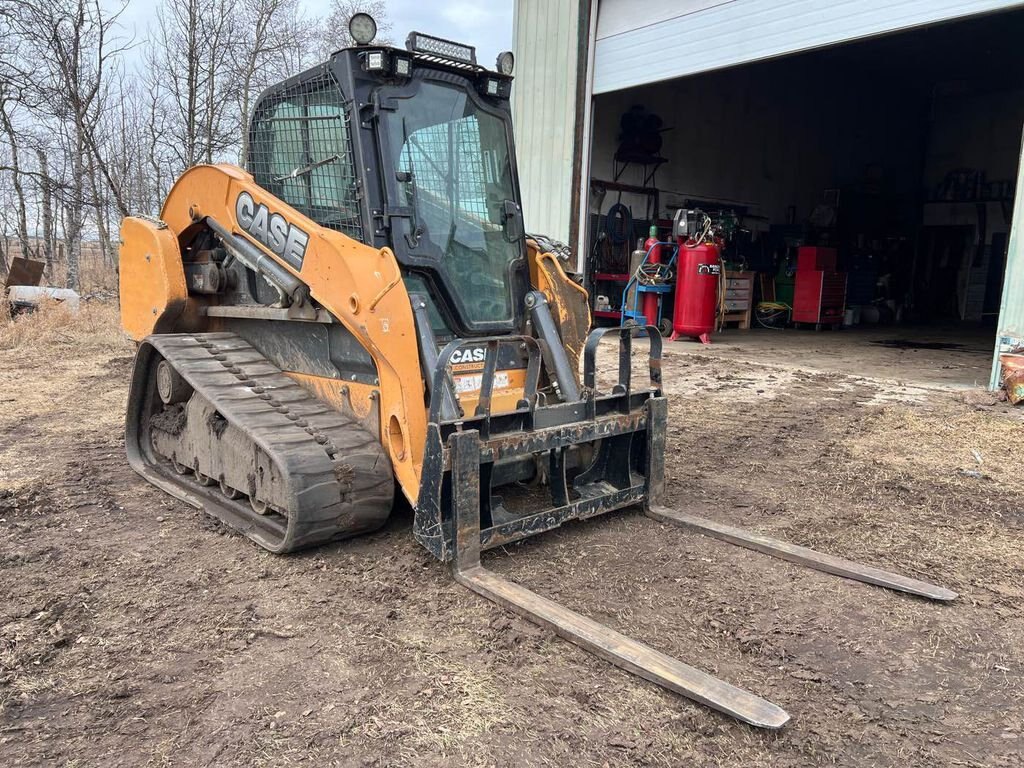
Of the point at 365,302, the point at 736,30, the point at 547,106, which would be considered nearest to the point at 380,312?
the point at 365,302

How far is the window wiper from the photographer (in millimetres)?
4070

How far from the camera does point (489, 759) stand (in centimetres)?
224

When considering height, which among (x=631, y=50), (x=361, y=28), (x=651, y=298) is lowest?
(x=651, y=298)

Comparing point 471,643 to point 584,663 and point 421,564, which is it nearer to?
point 584,663

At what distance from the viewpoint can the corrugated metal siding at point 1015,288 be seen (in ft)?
24.4

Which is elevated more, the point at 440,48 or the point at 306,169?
the point at 440,48

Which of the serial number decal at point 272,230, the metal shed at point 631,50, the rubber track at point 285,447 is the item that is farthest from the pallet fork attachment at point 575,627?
the metal shed at point 631,50

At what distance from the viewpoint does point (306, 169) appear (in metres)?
4.25

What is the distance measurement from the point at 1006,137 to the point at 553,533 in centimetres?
2097

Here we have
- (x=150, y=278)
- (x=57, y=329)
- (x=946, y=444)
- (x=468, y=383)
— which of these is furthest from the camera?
(x=57, y=329)

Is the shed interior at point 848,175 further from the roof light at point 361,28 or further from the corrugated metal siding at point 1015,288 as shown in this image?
the roof light at point 361,28

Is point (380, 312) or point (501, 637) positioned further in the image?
point (380, 312)

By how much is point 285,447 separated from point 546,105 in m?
9.92

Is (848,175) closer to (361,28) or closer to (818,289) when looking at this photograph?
(818,289)
